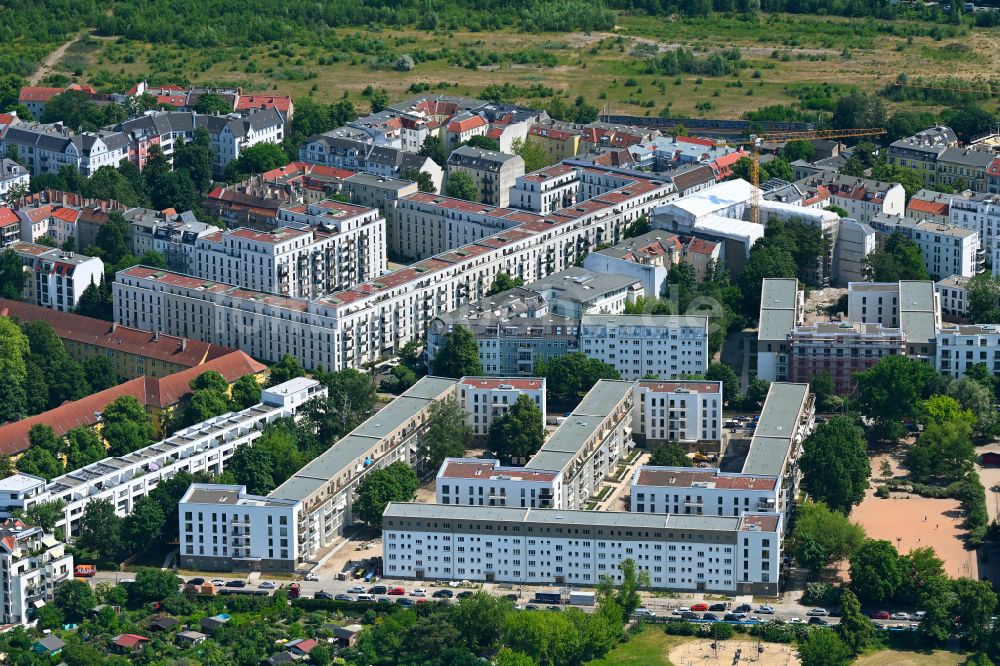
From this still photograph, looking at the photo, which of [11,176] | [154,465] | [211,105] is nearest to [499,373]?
[154,465]

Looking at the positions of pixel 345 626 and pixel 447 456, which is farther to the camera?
pixel 447 456

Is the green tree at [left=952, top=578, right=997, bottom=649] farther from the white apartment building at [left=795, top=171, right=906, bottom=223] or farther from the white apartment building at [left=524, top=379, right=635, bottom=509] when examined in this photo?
the white apartment building at [left=795, top=171, right=906, bottom=223]

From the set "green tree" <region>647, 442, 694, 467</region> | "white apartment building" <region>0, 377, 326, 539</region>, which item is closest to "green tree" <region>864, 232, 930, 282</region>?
"green tree" <region>647, 442, 694, 467</region>

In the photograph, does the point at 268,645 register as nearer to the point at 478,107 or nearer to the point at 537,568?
the point at 537,568

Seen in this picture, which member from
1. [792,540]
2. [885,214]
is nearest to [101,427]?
[792,540]

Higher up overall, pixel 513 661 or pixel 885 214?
pixel 885 214

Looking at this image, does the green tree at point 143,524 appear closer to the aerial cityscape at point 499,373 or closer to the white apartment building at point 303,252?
the aerial cityscape at point 499,373

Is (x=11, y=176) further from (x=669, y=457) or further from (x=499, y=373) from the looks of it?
(x=669, y=457)
